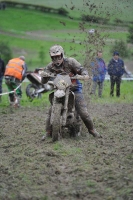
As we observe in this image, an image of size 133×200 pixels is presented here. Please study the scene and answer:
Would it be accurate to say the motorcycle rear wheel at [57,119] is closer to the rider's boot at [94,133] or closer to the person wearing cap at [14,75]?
the rider's boot at [94,133]

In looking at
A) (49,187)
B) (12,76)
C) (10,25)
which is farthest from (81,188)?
(10,25)

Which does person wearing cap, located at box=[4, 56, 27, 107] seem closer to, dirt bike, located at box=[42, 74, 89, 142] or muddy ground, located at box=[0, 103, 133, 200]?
muddy ground, located at box=[0, 103, 133, 200]

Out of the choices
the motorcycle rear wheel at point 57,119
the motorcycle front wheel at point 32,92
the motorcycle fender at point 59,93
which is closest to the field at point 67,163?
the motorcycle rear wheel at point 57,119

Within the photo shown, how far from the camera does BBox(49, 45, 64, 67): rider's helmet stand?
9.33 metres

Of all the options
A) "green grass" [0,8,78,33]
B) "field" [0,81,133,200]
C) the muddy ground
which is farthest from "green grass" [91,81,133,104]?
"green grass" [0,8,78,33]

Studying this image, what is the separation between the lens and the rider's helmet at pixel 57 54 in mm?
9331

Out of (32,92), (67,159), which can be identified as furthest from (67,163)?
(32,92)

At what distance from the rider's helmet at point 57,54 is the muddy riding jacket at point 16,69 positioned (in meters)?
7.01

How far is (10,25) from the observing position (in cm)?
4975

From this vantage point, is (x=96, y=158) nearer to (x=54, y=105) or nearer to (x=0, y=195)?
(x=54, y=105)

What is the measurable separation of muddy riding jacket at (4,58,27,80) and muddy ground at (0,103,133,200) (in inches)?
183

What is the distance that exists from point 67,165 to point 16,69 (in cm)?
900

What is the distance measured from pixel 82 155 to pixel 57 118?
1009 mm

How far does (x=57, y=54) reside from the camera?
30.6 feet
